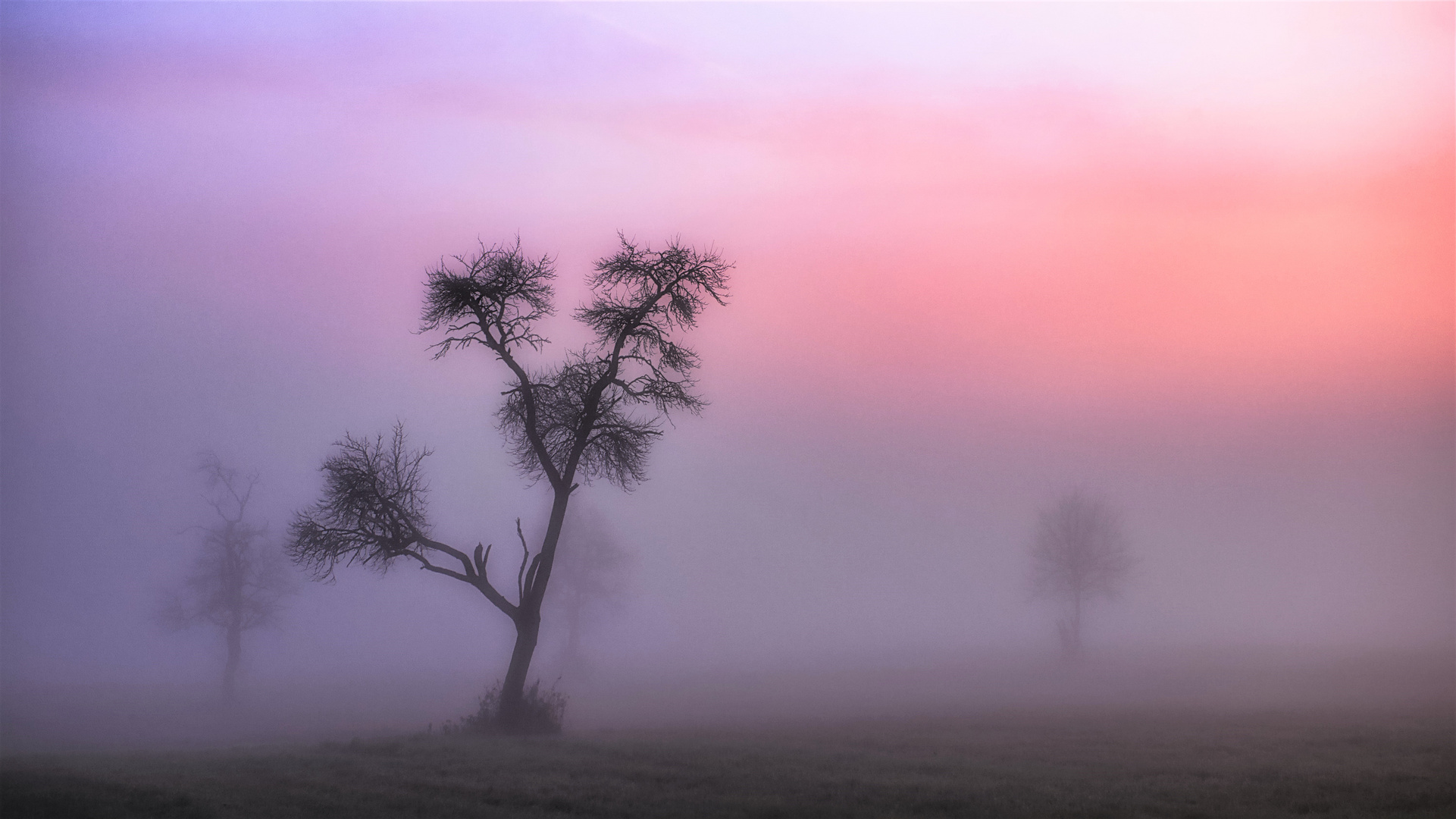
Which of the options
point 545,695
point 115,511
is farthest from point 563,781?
point 115,511

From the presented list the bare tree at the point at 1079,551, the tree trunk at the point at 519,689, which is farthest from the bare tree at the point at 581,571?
the tree trunk at the point at 519,689

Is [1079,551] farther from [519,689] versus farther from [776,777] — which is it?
[776,777]

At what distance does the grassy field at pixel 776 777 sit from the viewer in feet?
40.7

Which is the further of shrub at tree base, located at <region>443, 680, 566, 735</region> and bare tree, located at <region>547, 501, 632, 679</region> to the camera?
bare tree, located at <region>547, 501, 632, 679</region>

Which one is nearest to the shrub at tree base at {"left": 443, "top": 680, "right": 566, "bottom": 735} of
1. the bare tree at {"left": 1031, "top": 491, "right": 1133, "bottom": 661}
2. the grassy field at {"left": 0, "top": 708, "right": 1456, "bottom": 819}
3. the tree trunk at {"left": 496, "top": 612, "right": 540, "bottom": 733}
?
the tree trunk at {"left": 496, "top": 612, "right": 540, "bottom": 733}

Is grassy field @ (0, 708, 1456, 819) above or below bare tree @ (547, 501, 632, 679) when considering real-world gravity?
below

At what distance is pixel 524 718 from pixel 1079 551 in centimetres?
4496

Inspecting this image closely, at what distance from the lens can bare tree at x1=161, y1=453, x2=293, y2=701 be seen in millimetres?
46406

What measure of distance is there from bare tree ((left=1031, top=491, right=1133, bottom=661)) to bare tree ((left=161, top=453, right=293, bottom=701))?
159ft

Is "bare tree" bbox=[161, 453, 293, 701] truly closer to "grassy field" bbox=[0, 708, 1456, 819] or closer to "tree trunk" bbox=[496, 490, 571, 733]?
"grassy field" bbox=[0, 708, 1456, 819]

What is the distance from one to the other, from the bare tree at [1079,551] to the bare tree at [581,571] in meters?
28.7

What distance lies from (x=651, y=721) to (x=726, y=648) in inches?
2801

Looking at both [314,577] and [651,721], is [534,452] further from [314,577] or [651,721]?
[651,721]

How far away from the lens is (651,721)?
33469mm
